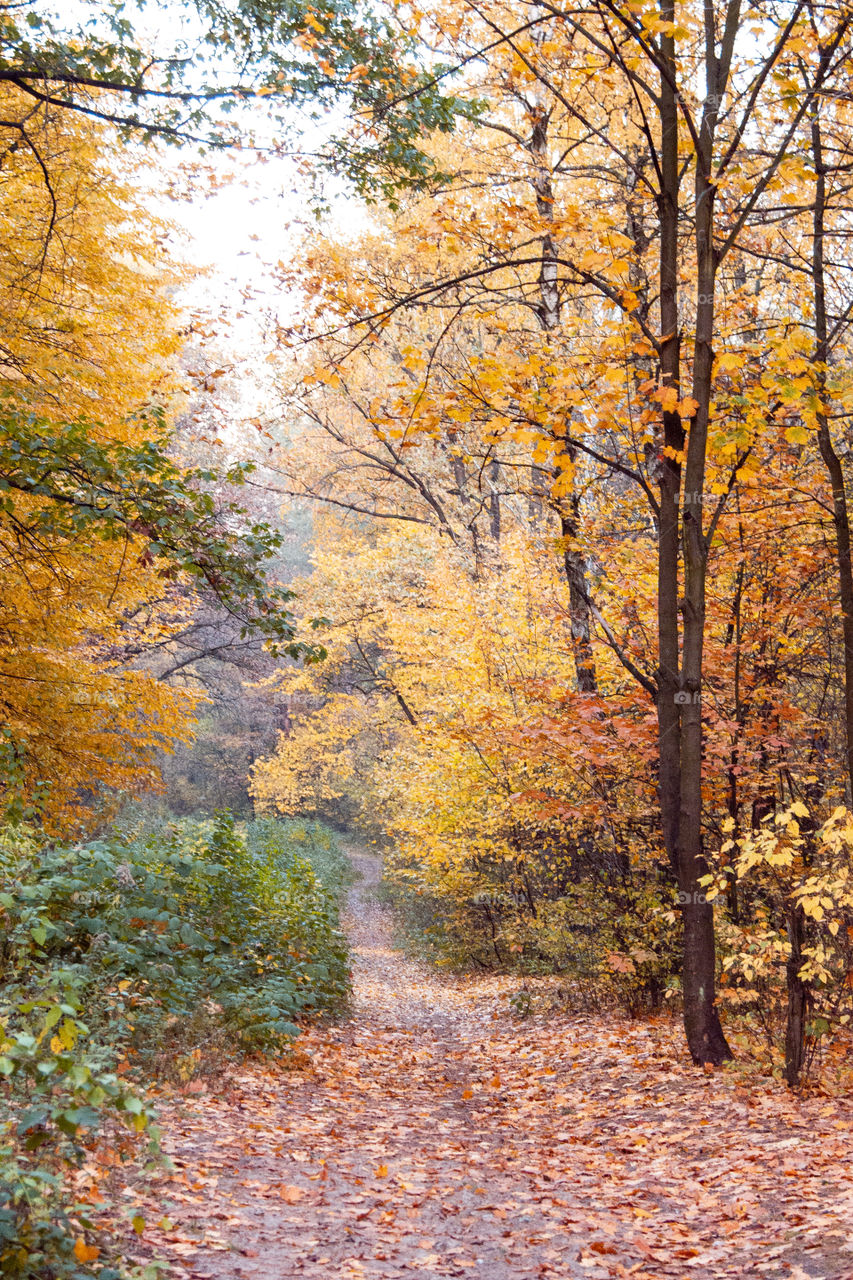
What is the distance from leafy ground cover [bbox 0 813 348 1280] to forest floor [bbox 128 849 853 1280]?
1.07 ft

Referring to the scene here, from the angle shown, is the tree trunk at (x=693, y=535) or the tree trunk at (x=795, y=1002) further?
the tree trunk at (x=693, y=535)

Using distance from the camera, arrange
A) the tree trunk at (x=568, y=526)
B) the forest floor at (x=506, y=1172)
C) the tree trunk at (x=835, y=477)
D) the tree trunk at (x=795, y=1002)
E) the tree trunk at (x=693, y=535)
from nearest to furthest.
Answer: the forest floor at (x=506, y=1172), the tree trunk at (x=795, y=1002), the tree trunk at (x=693, y=535), the tree trunk at (x=835, y=477), the tree trunk at (x=568, y=526)

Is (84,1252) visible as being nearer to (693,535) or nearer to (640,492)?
(693,535)

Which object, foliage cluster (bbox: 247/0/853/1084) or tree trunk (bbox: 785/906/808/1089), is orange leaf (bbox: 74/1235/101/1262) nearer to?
foliage cluster (bbox: 247/0/853/1084)

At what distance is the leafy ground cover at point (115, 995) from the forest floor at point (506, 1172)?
0.33 metres

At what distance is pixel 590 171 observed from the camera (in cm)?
1086

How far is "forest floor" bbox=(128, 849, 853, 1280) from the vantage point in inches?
145

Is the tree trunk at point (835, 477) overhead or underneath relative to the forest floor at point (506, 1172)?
overhead

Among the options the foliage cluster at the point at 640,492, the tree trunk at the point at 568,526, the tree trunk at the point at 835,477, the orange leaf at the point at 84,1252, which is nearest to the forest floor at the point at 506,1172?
the orange leaf at the point at 84,1252

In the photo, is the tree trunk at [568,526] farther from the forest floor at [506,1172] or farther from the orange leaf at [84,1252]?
the orange leaf at [84,1252]

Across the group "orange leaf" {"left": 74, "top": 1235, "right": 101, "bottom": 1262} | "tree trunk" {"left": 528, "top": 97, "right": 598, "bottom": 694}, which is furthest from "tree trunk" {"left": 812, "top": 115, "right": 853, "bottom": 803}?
"orange leaf" {"left": 74, "top": 1235, "right": 101, "bottom": 1262}

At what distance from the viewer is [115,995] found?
5543mm

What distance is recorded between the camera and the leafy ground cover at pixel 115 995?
2.75 metres

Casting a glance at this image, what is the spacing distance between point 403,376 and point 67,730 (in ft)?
34.9
